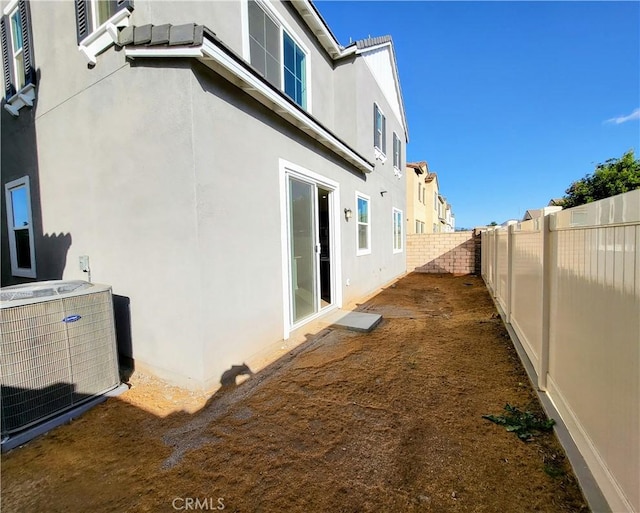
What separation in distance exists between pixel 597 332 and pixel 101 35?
5.42m

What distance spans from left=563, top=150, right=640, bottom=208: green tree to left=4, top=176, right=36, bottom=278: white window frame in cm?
2044

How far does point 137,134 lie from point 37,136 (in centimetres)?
312

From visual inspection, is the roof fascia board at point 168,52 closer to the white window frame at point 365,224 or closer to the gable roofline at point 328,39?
the gable roofline at point 328,39

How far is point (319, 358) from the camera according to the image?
396cm

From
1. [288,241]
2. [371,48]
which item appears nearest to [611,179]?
[371,48]

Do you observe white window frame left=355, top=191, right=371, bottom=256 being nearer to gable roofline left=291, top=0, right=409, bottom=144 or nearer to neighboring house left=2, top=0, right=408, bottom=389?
neighboring house left=2, top=0, right=408, bottom=389

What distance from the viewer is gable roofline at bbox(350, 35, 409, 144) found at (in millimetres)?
7652

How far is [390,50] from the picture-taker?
10.2 m

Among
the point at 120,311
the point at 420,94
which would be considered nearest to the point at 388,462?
the point at 120,311

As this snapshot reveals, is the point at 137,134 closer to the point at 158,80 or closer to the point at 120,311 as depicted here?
the point at 158,80

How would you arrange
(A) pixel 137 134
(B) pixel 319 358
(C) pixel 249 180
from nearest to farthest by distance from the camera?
(A) pixel 137 134, (C) pixel 249 180, (B) pixel 319 358

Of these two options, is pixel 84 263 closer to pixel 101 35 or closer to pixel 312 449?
pixel 101 35

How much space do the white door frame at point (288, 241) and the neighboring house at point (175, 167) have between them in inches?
1.3

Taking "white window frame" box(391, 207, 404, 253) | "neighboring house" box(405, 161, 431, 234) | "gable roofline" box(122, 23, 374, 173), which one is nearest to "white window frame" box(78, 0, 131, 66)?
"gable roofline" box(122, 23, 374, 173)
